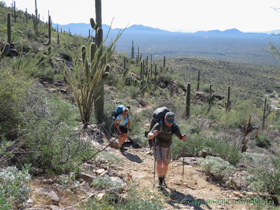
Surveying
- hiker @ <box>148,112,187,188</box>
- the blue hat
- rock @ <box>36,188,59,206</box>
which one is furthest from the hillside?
the blue hat

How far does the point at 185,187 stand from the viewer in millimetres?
4984

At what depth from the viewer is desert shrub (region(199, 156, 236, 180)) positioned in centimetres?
532

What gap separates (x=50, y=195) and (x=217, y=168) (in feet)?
12.3

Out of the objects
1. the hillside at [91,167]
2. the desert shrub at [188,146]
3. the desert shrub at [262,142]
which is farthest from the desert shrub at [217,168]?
the desert shrub at [262,142]

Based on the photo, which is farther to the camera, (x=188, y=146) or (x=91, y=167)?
(x=188, y=146)

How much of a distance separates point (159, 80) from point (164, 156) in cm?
2119

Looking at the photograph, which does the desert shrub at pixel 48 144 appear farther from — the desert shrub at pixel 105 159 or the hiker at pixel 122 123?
the hiker at pixel 122 123

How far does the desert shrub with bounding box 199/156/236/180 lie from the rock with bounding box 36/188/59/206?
11.8ft

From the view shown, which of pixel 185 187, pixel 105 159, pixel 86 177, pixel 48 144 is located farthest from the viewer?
pixel 105 159

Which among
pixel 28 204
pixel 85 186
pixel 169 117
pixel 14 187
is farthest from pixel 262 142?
pixel 14 187

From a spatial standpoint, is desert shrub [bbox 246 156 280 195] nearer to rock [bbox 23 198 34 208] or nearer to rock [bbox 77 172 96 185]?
rock [bbox 77 172 96 185]

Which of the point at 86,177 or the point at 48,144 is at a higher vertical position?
A: the point at 48,144

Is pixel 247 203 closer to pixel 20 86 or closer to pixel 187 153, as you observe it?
pixel 187 153

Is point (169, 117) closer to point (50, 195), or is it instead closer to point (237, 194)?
point (237, 194)
